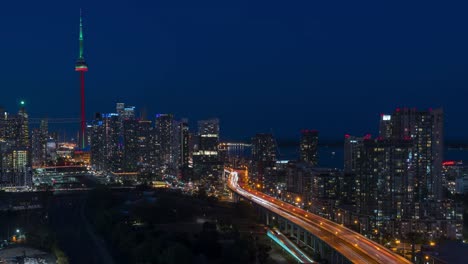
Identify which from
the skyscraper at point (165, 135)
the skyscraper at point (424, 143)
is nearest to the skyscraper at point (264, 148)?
the skyscraper at point (165, 135)

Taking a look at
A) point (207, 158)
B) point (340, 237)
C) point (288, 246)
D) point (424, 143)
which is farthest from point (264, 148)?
point (340, 237)

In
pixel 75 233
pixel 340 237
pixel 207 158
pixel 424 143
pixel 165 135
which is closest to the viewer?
pixel 340 237

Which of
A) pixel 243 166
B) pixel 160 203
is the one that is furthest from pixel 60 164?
pixel 160 203

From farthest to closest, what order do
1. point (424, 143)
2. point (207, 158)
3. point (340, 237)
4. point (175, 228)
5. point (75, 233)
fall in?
1. point (207, 158)
2. point (424, 143)
3. point (175, 228)
4. point (75, 233)
5. point (340, 237)

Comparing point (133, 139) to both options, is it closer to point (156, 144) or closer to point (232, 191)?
point (156, 144)

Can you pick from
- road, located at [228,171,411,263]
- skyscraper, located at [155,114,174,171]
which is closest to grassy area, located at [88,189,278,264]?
road, located at [228,171,411,263]

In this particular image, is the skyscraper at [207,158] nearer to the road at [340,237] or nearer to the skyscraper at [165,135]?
the skyscraper at [165,135]

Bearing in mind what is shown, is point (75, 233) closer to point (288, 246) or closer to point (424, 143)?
point (288, 246)

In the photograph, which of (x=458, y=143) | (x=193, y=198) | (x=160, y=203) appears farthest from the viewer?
(x=458, y=143)
